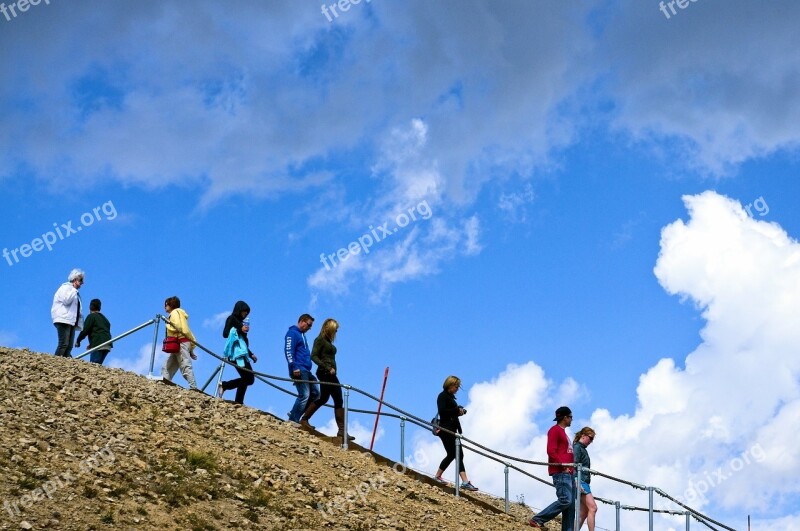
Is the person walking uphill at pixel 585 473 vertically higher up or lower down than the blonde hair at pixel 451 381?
lower down

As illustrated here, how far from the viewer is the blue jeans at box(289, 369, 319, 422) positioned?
63.5ft

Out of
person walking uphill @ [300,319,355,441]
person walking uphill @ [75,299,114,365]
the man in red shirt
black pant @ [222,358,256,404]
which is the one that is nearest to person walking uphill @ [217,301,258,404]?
black pant @ [222,358,256,404]

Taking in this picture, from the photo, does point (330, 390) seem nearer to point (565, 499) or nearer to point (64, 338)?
point (565, 499)

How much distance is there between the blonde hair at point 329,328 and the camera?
62.7ft

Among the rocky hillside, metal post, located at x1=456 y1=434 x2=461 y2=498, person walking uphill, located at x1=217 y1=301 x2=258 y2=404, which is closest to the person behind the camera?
the rocky hillside

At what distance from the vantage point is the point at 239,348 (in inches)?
797

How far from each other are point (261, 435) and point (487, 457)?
4116 millimetres

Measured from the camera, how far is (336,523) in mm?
15617

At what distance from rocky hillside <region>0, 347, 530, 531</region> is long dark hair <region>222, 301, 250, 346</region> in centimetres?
129

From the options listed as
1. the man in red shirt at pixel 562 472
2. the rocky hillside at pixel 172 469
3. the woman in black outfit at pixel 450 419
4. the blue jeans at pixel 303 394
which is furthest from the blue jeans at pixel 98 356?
the man in red shirt at pixel 562 472

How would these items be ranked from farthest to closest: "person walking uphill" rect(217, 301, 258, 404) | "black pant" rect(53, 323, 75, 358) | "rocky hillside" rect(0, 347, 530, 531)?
"black pant" rect(53, 323, 75, 358) → "person walking uphill" rect(217, 301, 258, 404) → "rocky hillside" rect(0, 347, 530, 531)

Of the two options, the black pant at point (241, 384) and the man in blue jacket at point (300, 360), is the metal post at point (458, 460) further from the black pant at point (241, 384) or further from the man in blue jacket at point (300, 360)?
the black pant at point (241, 384)

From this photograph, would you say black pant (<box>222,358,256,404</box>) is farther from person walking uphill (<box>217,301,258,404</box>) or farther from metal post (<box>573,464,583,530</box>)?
metal post (<box>573,464,583,530</box>)

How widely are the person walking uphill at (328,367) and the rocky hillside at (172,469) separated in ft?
1.91
